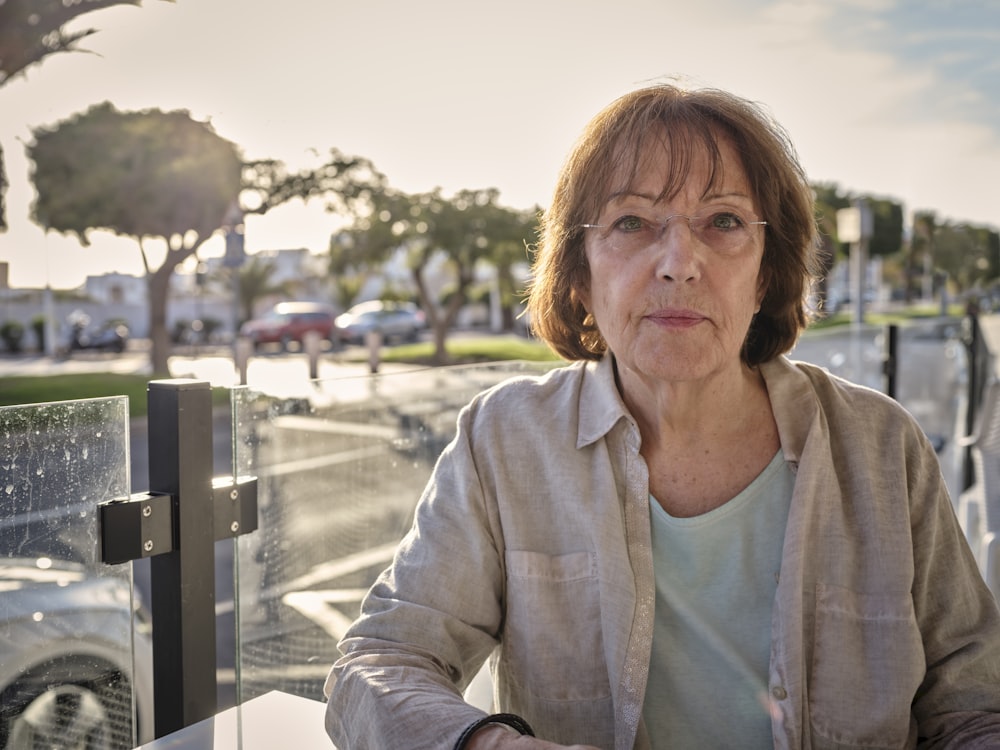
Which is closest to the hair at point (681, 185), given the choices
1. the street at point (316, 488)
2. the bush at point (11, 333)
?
the street at point (316, 488)

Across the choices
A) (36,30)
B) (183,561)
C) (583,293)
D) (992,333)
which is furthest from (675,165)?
(36,30)

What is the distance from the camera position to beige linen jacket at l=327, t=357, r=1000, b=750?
1394 millimetres

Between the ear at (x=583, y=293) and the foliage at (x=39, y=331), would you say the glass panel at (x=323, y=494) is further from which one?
the foliage at (x=39, y=331)

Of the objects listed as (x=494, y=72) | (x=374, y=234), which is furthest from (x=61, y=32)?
(x=374, y=234)

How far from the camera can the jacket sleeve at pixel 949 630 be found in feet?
4.55

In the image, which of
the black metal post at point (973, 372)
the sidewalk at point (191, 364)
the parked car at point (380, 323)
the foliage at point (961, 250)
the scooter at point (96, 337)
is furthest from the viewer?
the parked car at point (380, 323)

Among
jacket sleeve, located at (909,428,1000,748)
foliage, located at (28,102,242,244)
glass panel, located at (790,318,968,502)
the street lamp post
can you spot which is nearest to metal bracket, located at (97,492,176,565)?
jacket sleeve, located at (909,428,1000,748)

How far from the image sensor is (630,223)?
155 centimetres

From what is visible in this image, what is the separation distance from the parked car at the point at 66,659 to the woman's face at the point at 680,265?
0.91m

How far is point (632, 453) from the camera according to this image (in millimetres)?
1553

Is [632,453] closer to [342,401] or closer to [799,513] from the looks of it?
[799,513]

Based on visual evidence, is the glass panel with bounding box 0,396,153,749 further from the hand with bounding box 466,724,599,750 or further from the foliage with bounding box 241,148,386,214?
the foliage with bounding box 241,148,386,214

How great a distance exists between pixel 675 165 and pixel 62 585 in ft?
3.69

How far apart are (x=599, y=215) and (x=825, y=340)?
3.37 meters
